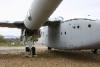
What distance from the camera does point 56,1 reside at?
10.5 meters

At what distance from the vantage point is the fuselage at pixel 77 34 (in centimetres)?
1414

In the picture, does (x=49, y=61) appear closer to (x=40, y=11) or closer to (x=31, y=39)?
(x=40, y=11)

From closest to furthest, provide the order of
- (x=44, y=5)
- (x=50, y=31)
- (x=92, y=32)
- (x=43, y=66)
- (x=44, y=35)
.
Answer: (x=44, y=5) < (x=43, y=66) < (x=92, y=32) < (x=50, y=31) < (x=44, y=35)

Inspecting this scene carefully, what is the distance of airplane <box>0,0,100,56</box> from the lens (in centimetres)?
1206

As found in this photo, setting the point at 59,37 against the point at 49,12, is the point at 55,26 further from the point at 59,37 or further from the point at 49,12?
the point at 49,12

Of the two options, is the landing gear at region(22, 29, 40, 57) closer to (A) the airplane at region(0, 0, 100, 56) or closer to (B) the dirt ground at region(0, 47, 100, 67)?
(A) the airplane at region(0, 0, 100, 56)

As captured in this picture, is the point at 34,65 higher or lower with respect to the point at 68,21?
lower

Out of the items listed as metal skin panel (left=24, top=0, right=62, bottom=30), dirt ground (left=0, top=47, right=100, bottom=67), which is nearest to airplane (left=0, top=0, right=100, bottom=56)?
metal skin panel (left=24, top=0, right=62, bottom=30)

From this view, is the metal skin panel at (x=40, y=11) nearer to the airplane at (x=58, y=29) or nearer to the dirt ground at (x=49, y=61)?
the airplane at (x=58, y=29)

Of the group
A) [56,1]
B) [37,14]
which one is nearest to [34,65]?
[37,14]

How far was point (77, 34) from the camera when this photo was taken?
49.0 feet

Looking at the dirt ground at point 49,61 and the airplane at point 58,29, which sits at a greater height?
the airplane at point 58,29

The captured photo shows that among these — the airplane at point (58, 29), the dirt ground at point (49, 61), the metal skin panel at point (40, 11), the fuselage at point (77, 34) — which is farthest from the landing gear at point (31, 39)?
the metal skin panel at point (40, 11)

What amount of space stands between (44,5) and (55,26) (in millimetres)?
6929
